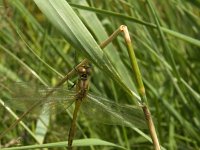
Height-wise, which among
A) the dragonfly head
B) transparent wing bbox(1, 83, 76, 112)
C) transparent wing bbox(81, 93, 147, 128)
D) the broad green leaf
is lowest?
transparent wing bbox(81, 93, 147, 128)

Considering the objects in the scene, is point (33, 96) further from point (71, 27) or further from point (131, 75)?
point (131, 75)

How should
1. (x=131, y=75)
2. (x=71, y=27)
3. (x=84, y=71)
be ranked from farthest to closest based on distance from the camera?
(x=131, y=75)
(x=84, y=71)
(x=71, y=27)

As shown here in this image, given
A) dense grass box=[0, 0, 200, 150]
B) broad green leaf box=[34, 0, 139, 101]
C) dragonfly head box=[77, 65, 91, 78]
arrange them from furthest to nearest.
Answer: dense grass box=[0, 0, 200, 150] → dragonfly head box=[77, 65, 91, 78] → broad green leaf box=[34, 0, 139, 101]

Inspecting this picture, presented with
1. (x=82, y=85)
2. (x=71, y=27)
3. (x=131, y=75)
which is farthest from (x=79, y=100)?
(x=131, y=75)

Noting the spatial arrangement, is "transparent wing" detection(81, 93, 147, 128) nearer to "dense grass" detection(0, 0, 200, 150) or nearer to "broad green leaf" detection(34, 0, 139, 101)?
"broad green leaf" detection(34, 0, 139, 101)

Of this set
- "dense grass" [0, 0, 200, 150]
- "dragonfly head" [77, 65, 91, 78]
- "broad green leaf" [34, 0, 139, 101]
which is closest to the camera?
"broad green leaf" [34, 0, 139, 101]

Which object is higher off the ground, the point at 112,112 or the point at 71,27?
the point at 71,27

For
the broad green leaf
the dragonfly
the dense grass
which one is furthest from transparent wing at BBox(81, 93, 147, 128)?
the dense grass

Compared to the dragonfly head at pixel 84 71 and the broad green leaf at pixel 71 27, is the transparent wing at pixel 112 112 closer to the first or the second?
the dragonfly head at pixel 84 71

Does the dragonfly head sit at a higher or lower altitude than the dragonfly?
higher
